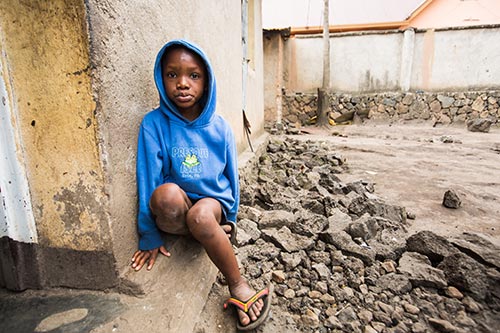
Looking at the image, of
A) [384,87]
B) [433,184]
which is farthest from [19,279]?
[384,87]

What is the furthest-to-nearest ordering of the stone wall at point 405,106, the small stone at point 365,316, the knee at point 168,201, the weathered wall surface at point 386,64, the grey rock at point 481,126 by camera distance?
the stone wall at point 405,106 < the weathered wall surface at point 386,64 < the grey rock at point 481,126 < the small stone at point 365,316 < the knee at point 168,201

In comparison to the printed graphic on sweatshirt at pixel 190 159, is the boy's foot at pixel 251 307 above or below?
below

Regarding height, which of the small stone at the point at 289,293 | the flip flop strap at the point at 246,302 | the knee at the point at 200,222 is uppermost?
the knee at the point at 200,222

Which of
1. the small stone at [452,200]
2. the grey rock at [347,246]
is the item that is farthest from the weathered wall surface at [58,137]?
the small stone at [452,200]

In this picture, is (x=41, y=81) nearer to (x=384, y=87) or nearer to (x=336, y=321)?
(x=336, y=321)

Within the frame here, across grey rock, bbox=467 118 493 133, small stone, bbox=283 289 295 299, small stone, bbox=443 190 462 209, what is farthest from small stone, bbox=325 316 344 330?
grey rock, bbox=467 118 493 133

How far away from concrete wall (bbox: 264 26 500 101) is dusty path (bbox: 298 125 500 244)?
4314mm

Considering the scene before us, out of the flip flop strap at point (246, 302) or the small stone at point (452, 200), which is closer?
the flip flop strap at point (246, 302)

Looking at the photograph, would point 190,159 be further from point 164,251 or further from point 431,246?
point 431,246

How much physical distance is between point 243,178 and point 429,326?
1961mm

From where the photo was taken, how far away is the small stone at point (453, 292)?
4.97 feet

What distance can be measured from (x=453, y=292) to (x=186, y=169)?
1505 millimetres

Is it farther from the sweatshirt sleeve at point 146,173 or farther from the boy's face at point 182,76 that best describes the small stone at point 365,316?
the boy's face at point 182,76

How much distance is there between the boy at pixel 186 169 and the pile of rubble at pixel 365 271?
0.32m
